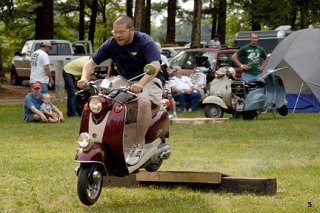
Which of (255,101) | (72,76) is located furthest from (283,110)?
(72,76)

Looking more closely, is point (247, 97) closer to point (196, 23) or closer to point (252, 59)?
point (252, 59)

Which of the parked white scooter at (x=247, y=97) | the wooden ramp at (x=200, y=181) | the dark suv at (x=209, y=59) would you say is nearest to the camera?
the wooden ramp at (x=200, y=181)

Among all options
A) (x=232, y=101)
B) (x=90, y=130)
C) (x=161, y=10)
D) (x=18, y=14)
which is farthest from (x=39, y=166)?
(x=161, y=10)

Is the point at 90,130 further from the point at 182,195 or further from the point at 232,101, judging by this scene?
the point at 232,101

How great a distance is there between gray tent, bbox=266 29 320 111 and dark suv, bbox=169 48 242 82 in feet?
7.13

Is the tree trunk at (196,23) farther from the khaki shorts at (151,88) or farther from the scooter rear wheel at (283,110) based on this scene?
the khaki shorts at (151,88)

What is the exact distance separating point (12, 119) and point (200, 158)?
8877mm

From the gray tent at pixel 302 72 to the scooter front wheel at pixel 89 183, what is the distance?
1424 cm

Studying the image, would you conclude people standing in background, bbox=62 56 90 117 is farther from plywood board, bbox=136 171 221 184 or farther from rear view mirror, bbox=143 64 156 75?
rear view mirror, bbox=143 64 156 75

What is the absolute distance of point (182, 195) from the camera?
27.4 feet

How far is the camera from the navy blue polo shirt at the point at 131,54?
828 cm

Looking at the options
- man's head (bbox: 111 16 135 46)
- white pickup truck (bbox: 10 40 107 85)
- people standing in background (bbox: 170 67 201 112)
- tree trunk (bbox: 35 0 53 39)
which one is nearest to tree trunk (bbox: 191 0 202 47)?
white pickup truck (bbox: 10 40 107 85)

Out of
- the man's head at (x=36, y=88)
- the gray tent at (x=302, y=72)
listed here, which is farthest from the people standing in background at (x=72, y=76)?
the gray tent at (x=302, y=72)

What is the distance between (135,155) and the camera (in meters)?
8.13
